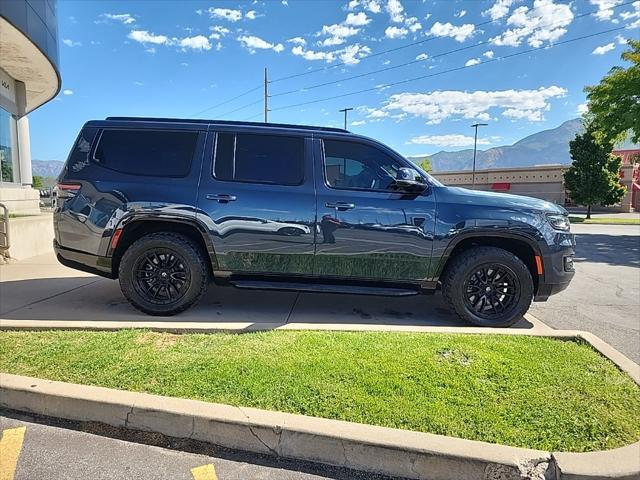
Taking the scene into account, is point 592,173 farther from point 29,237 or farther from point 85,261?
point 85,261

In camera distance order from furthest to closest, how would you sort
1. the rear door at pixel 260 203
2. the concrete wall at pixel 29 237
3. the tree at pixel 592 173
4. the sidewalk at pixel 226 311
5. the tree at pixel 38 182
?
1. the tree at pixel 38 182
2. the tree at pixel 592 173
3. the concrete wall at pixel 29 237
4. the rear door at pixel 260 203
5. the sidewalk at pixel 226 311

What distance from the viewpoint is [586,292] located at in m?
6.65

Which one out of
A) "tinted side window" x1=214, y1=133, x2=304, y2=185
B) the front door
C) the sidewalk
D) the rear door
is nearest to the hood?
the front door

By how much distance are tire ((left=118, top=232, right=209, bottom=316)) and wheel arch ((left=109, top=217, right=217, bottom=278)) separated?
2.9 inches

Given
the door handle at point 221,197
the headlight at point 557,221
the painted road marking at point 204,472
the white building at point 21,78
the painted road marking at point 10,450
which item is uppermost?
the white building at point 21,78

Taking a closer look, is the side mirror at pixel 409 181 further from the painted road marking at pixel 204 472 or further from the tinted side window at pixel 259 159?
the painted road marking at pixel 204 472

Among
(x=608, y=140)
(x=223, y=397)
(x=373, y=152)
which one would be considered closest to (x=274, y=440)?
(x=223, y=397)

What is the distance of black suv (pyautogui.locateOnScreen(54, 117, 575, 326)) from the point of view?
4430 mm

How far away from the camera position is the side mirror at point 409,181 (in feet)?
14.0

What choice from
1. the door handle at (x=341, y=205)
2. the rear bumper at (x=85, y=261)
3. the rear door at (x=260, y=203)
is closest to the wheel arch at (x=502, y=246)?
the door handle at (x=341, y=205)

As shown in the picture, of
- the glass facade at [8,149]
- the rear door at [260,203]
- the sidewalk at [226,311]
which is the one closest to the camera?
the sidewalk at [226,311]

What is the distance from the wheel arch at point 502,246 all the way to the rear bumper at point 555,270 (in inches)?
2.5

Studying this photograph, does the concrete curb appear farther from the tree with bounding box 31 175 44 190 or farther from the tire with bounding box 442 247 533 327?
the tree with bounding box 31 175 44 190

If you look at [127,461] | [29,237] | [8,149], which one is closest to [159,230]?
[127,461]
